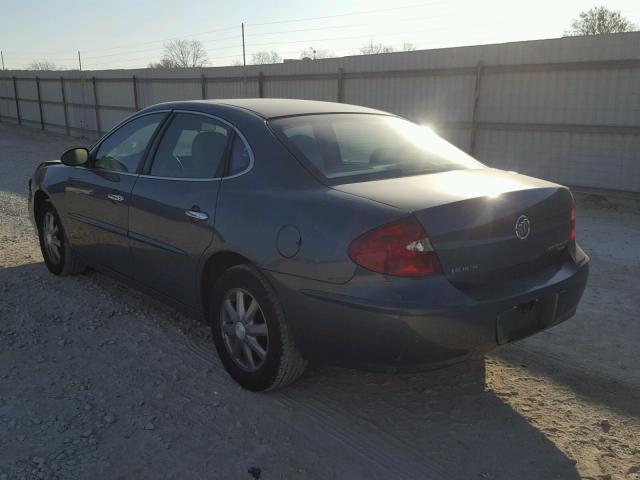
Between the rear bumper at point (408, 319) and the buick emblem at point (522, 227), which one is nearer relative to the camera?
the rear bumper at point (408, 319)

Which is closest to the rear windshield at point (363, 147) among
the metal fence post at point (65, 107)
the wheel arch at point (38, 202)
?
the wheel arch at point (38, 202)

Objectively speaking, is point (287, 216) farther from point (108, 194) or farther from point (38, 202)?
point (38, 202)

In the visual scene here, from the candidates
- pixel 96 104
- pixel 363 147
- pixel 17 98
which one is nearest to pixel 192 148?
pixel 363 147

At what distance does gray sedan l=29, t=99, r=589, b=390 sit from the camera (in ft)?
8.18

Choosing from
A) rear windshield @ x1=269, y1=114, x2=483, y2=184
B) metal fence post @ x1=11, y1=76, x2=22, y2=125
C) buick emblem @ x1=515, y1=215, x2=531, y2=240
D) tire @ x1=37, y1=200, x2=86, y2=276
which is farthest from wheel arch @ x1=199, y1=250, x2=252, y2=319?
metal fence post @ x1=11, y1=76, x2=22, y2=125

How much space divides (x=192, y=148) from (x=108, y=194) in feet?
3.07

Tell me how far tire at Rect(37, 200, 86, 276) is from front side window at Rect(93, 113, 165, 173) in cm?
90

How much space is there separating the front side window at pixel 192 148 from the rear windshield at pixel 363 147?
41 cm

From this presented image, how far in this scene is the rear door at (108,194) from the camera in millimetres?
3977

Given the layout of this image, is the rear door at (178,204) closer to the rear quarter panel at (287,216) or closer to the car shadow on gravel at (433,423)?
the rear quarter panel at (287,216)

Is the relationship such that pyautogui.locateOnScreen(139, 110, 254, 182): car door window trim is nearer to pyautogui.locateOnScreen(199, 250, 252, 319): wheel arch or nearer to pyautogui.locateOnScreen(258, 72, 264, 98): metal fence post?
pyautogui.locateOnScreen(199, 250, 252, 319): wheel arch

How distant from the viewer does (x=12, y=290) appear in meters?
4.73

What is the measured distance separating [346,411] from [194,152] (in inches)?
71.5

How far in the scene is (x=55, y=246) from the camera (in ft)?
16.6
